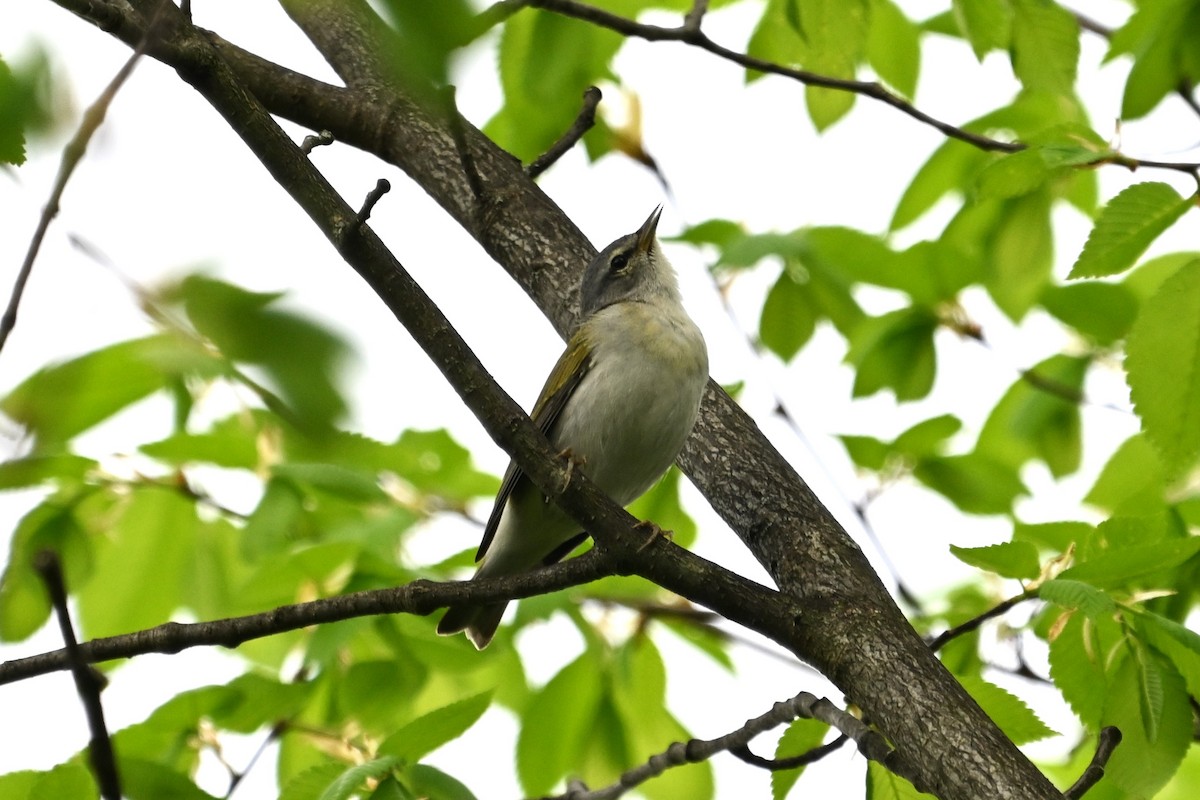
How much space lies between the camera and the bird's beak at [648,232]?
6539mm

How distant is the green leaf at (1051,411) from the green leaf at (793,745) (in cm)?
249

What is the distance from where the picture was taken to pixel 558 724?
4723mm

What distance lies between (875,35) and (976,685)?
119 inches

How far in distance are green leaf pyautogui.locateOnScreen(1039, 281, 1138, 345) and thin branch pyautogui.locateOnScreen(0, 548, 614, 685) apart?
292 centimetres

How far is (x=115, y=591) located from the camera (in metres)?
4.49

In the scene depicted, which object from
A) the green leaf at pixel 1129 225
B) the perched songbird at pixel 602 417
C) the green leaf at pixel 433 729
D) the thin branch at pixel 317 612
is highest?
the perched songbird at pixel 602 417

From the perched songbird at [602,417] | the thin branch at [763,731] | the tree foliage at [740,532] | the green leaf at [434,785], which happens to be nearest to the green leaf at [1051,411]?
the tree foliage at [740,532]

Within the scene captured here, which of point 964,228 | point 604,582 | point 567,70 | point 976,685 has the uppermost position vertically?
point 567,70

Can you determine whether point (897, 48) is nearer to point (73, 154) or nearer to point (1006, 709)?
point (1006, 709)

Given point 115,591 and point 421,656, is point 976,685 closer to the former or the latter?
point 421,656

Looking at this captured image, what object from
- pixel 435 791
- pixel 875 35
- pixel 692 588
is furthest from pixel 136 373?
pixel 875 35

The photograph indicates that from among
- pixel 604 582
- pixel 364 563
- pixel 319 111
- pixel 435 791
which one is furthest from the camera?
pixel 604 582

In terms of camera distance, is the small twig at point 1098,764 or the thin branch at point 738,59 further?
the thin branch at point 738,59

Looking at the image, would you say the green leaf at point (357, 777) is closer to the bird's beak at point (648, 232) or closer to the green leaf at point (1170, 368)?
the green leaf at point (1170, 368)
